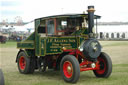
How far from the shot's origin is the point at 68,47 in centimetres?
764

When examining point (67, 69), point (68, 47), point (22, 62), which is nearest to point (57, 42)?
point (68, 47)

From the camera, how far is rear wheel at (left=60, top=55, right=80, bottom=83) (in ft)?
21.8

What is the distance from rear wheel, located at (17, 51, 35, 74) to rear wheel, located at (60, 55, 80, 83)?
6.40ft

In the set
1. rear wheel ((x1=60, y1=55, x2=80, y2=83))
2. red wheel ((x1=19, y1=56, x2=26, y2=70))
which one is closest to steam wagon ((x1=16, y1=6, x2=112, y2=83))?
rear wheel ((x1=60, y1=55, x2=80, y2=83))

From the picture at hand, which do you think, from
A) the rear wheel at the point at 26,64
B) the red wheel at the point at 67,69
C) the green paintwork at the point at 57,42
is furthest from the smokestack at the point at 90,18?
the rear wheel at the point at 26,64

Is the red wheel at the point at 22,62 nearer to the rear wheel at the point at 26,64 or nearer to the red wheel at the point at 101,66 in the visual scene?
the rear wheel at the point at 26,64

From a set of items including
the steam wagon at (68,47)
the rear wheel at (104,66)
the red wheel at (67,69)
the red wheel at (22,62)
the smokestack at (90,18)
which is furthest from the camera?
the red wheel at (22,62)

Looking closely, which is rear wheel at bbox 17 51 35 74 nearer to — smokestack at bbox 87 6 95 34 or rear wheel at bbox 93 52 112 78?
rear wheel at bbox 93 52 112 78

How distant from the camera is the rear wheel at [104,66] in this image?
7.48 meters

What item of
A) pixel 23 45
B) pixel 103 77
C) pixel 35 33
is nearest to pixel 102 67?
pixel 103 77

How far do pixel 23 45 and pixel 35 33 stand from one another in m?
1.03

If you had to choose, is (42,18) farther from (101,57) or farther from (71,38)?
(101,57)

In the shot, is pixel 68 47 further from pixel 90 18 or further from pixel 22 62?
pixel 22 62

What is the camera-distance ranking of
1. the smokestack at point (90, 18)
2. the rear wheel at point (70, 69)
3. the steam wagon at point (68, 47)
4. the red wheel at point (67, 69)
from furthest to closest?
1. the smokestack at point (90, 18)
2. the steam wagon at point (68, 47)
3. the red wheel at point (67, 69)
4. the rear wheel at point (70, 69)
